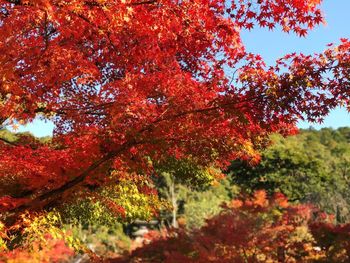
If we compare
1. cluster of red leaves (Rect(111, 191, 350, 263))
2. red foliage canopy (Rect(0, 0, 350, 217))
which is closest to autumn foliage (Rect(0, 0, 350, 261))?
red foliage canopy (Rect(0, 0, 350, 217))

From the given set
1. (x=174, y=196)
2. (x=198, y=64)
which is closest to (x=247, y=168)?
(x=174, y=196)

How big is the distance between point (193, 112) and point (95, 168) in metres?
1.81

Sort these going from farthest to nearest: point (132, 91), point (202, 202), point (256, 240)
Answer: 1. point (202, 202)
2. point (256, 240)
3. point (132, 91)

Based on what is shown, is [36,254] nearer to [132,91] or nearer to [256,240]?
[256,240]

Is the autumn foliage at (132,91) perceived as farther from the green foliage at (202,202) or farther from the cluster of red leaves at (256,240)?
the green foliage at (202,202)

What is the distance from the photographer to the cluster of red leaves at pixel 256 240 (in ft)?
39.5


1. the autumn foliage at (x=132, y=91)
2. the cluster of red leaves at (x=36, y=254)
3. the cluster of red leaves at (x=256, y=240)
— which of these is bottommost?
the cluster of red leaves at (x=256, y=240)

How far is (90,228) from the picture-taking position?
3559 cm

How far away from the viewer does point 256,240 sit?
12938 millimetres

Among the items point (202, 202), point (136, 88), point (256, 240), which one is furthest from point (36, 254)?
point (202, 202)

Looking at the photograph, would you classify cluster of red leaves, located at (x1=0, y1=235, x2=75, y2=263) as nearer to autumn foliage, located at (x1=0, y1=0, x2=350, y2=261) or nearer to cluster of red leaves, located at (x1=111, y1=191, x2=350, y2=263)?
autumn foliage, located at (x1=0, y1=0, x2=350, y2=261)

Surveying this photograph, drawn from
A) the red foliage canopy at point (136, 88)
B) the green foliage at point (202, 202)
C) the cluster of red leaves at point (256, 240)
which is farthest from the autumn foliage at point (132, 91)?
the green foliage at point (202, 202)

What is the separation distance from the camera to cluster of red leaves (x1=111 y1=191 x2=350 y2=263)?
12.1 meters

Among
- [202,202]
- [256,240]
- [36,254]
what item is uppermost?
[202,202]
